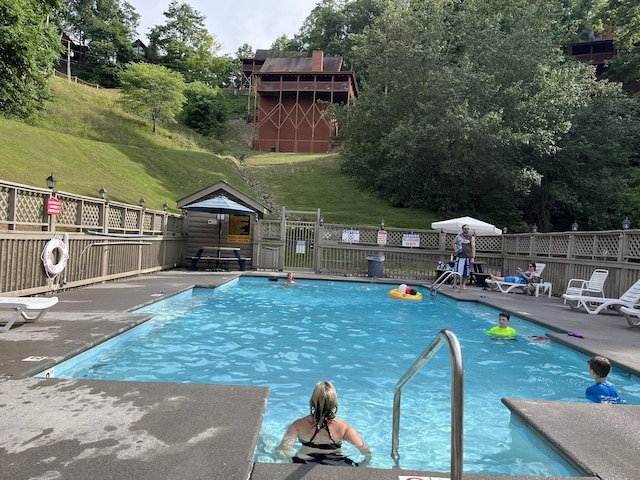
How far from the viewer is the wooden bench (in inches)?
628

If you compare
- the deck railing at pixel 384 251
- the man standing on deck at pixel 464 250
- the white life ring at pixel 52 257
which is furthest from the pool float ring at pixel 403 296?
the white life ring at pixel 52 257

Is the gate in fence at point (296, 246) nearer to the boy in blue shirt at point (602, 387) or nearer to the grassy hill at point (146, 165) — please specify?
the grassy hill at point (146, 165)

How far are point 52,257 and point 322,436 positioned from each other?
7.34 m

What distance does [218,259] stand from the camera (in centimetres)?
1583

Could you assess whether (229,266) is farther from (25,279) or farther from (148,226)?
(25,279)

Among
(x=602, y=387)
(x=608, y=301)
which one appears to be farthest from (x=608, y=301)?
(x=602, y=387)

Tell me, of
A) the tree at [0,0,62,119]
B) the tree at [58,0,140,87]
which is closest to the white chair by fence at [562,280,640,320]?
the tree at [0,0,62,119]

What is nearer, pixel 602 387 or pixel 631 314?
pixel 602 387

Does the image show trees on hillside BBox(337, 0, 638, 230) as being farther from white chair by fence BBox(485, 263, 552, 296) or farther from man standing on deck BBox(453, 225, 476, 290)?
white chair by fence BBox(485, 263, 552, 296)

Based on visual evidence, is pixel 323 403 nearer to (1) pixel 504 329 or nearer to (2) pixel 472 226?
(1) pixel 504 329

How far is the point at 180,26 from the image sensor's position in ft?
199

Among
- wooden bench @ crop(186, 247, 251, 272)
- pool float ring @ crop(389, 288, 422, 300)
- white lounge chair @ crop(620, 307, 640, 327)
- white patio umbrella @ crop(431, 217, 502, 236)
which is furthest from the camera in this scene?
wooden bench @ crop(186, 247, 251, 272)

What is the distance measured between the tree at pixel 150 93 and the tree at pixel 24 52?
700 inches

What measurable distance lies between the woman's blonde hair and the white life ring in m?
6.96
